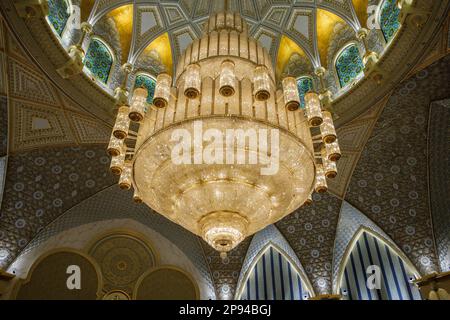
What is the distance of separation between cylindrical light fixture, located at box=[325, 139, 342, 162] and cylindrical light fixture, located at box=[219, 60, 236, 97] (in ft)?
5.20

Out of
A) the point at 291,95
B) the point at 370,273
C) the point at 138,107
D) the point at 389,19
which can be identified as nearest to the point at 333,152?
the point at 291,95

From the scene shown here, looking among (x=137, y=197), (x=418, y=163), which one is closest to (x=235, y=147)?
(x=137, y=197)

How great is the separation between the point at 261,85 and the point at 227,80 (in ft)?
1.36

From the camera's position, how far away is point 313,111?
4.75m

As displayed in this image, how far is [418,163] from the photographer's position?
367 inches

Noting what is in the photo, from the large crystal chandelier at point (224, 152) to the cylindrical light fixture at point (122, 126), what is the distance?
0.04ft

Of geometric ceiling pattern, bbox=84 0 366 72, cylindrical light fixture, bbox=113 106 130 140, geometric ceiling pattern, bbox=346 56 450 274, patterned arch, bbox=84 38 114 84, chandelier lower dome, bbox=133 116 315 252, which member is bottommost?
chandelier lower dome, bbox=133 116 315 252

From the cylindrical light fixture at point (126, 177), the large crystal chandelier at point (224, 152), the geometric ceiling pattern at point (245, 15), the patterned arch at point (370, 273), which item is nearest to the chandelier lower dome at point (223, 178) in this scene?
the large crystal chandelier at point (224, 152)

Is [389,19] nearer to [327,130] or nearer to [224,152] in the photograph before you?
[327,130]

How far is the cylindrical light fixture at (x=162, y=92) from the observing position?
174 inches

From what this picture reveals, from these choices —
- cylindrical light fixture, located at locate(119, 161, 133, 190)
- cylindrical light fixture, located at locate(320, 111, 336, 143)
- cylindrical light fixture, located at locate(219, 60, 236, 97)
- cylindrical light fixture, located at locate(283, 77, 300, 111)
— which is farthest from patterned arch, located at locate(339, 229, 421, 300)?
cylindrical light fixture, located at locate(219, 60, 236, 97)

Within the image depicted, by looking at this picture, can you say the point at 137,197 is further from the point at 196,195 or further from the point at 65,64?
the point at 65,64

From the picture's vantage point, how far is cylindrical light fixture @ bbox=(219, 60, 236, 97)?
4.28 m

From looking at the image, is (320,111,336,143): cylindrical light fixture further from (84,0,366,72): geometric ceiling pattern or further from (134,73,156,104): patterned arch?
(134,73,156,104): patterned arch
